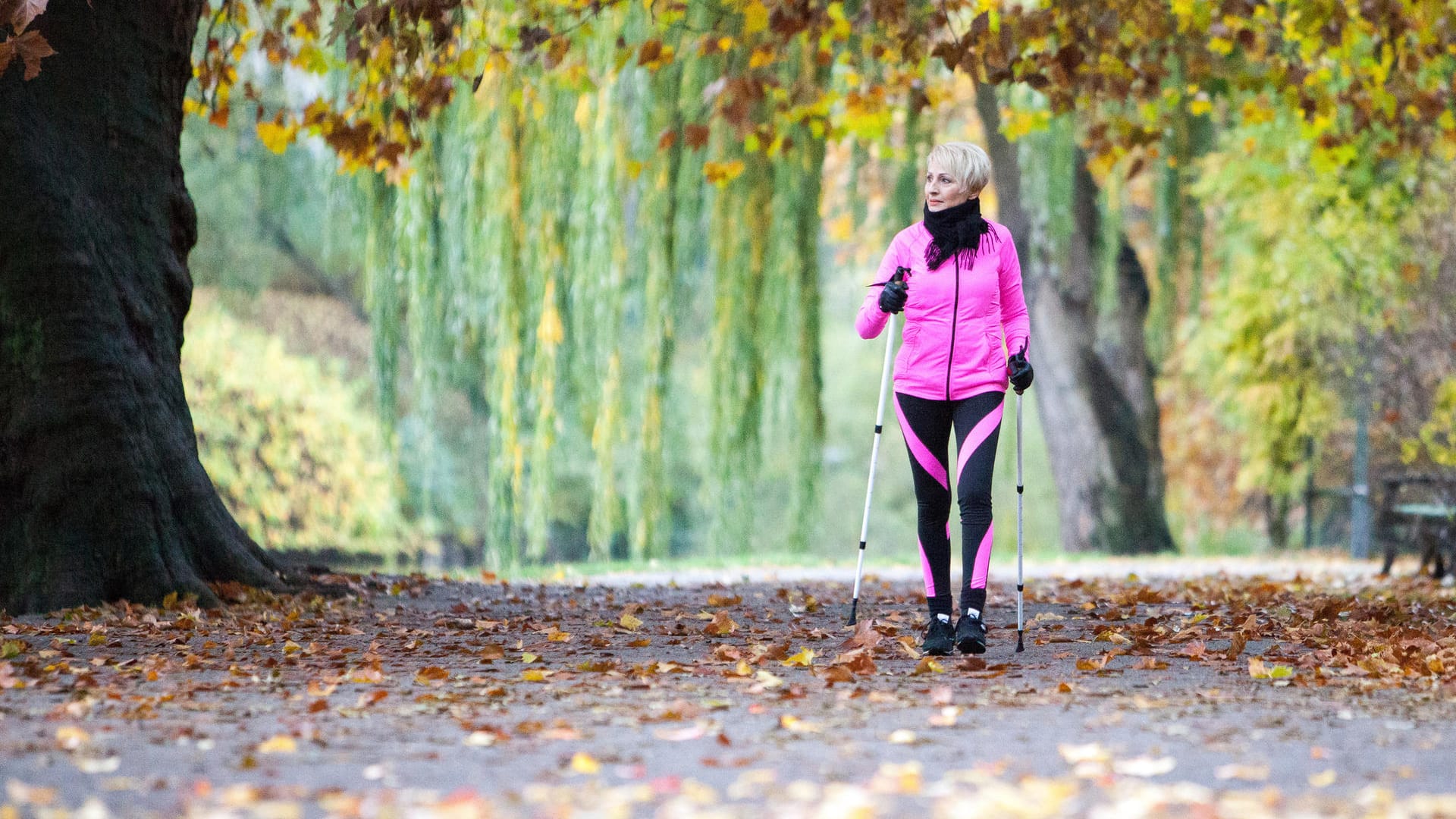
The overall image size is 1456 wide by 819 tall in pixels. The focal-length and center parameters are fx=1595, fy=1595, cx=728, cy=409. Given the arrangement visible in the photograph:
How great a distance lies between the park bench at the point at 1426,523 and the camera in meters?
11.7

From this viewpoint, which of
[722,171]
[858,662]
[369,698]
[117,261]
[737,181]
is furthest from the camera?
[737,181]

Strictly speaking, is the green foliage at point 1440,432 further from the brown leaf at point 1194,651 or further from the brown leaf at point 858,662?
the brown leaf at point 858,662

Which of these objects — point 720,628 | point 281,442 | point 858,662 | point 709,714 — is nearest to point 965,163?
point 858,662

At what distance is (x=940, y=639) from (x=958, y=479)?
63cm

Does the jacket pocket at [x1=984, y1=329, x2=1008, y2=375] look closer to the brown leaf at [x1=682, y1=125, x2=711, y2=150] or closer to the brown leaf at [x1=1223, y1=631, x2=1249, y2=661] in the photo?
the brown leaf at [x1=1223, y1=631, x2=1249, y2=661]

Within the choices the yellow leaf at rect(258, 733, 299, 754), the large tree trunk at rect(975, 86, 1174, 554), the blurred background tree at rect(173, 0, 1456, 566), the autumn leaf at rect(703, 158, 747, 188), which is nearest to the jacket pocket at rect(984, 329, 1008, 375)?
the yellow leaf at rect(258, 733, 299, 754)

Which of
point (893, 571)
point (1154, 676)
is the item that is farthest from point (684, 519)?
point (1154, 676)

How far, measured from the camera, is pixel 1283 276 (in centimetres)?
1783

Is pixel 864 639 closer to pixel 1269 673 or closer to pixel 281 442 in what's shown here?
pixel 1269 673

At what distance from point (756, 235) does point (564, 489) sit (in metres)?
→ 15.6

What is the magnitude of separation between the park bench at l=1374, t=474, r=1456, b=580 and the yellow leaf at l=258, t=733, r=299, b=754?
9901 mm

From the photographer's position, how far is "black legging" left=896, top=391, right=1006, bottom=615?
569 cm

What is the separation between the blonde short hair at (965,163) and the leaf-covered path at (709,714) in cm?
170

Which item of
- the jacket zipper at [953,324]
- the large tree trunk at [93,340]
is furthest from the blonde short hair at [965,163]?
the large tree trunk at [93,340]
